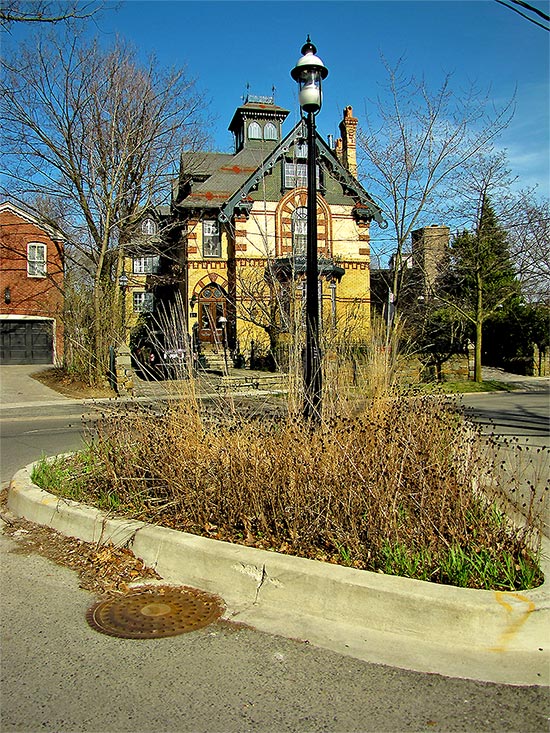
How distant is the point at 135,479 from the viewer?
558 centimetres

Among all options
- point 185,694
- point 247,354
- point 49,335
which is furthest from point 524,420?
point 49,335

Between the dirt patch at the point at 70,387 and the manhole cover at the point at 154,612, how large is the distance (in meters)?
14.9

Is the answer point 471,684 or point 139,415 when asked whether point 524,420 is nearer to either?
point 139,415

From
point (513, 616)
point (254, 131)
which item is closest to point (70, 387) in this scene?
point (513, 616)

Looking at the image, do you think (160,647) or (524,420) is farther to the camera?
(524,420)

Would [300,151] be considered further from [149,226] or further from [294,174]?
[149,226]

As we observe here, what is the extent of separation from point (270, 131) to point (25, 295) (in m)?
17.2

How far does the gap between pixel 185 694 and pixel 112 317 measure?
18998 mm

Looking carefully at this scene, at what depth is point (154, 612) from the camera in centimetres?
405

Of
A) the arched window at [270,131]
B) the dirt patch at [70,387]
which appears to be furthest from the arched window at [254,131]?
the dirt patch at [70,387]

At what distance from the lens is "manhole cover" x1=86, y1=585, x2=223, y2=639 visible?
3809 mm

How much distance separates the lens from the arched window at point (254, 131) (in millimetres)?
39406

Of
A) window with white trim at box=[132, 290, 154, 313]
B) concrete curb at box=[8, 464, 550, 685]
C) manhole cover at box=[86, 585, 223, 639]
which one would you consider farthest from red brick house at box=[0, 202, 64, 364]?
concrete curb at box=[8, 464, 550, 685]

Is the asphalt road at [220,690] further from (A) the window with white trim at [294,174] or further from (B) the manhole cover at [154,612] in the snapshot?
(A) the window with white trim at [294,174]
